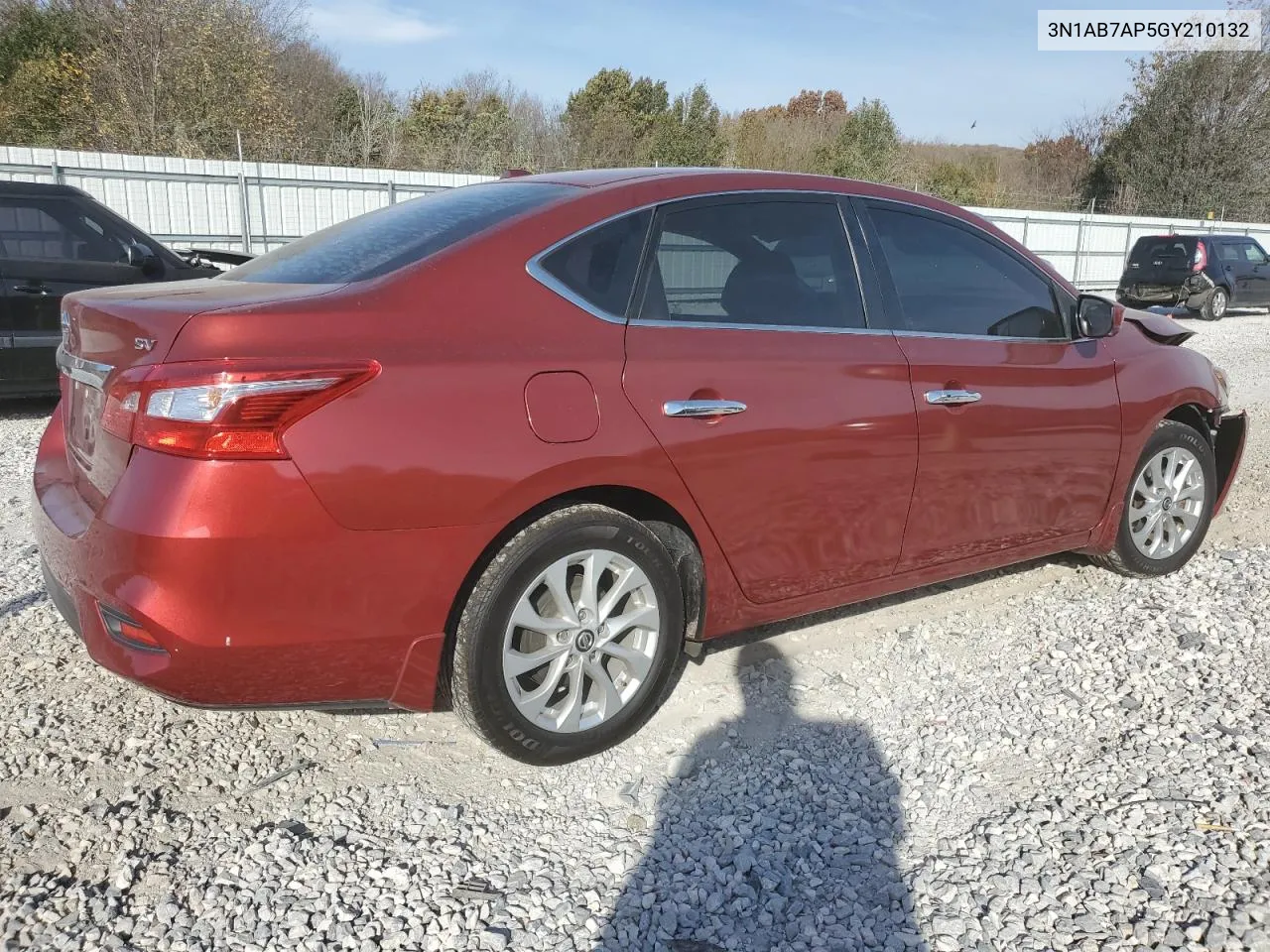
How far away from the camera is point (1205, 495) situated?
189 inches

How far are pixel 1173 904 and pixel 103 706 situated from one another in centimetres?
312

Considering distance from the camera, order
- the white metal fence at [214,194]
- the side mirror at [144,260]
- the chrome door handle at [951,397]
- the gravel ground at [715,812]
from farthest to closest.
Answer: the white metal fence at [214,194] < the side mirror at [144,260] < the chrome door handle at [951,397] < the gravel ground at [715,812]

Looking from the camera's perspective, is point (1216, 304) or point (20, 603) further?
point (1216, 304)

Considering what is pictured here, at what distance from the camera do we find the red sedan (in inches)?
96.9

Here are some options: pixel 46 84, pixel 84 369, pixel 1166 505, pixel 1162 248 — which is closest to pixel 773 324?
pixel 84 369

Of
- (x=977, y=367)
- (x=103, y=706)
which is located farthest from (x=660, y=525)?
(x=103, y=706)

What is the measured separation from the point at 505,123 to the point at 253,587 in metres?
28.6

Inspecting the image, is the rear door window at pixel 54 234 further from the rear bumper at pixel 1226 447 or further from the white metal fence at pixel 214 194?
the rear bumper at pixel 1226 447

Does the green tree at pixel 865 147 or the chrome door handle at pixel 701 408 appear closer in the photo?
the chrome door handle at pixel 701 408

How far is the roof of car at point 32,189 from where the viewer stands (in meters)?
7.42

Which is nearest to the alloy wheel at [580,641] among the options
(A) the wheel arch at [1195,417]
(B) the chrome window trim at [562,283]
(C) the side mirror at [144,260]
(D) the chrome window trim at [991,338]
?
(B) the chrome window trim at [562,283]

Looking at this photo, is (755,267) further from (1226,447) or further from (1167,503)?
(1226,447)

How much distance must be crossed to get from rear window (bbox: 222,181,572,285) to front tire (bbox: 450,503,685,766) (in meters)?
0.86

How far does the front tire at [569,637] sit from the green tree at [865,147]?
29020 mm
